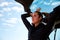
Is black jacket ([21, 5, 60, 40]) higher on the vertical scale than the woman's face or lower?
lower

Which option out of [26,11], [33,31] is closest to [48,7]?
[26,11]

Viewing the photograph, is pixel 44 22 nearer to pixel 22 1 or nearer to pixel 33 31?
pixel 33 31

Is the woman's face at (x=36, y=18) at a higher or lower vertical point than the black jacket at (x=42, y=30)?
higher

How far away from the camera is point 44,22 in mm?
1213

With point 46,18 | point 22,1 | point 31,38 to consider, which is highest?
point 22,1

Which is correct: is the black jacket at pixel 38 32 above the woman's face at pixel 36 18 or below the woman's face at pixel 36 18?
below

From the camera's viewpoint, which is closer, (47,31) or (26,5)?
(47,31)

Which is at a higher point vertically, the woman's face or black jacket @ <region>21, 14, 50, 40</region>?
the woman's face

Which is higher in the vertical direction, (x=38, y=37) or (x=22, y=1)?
(x=22, y=1)

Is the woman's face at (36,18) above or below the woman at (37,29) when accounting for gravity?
above

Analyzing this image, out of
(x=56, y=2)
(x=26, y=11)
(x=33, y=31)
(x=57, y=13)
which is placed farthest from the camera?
(x=56, y=2)

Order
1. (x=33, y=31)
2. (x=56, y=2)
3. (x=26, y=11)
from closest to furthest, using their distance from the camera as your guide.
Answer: (x=33, y=31) → (x=26, y=11) → (x=56, y=2)

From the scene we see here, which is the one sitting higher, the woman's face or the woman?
the woman's face

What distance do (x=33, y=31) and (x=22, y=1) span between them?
234mm
